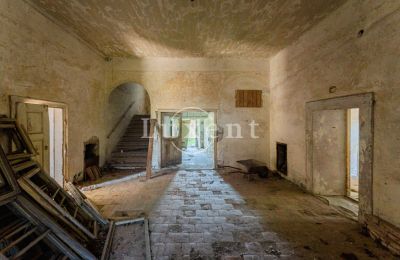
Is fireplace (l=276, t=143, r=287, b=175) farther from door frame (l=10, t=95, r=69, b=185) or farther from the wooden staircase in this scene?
door frame (l=10, t=95, r=69, b=185)

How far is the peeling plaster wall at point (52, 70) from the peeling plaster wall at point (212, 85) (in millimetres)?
1201

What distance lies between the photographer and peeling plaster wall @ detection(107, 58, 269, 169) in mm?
6910

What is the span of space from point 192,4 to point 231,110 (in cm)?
398

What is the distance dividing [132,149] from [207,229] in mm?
5650

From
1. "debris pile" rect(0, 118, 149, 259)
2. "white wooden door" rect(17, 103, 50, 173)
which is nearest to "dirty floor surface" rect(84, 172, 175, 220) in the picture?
"debris pile" rect(0, 118, 149, 259)

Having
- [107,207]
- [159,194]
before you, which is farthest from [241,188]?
[107,207]

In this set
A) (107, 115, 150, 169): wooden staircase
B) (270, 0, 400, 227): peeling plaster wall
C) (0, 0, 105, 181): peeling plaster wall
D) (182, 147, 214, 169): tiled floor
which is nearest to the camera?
(270, 0, 400, 227): peeling plaster wall

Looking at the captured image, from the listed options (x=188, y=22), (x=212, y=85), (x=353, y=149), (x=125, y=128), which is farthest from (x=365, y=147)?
(x=125, y=128)

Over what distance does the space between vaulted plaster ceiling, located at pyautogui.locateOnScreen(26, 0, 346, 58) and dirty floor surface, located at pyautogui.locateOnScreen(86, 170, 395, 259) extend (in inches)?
151

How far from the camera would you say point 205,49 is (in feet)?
19.8

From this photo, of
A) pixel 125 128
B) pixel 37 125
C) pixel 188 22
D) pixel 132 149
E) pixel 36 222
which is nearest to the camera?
pixel 36 222

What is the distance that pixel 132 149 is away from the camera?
7961mm

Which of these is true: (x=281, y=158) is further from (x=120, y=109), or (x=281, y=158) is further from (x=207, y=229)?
(x=120, y=109)

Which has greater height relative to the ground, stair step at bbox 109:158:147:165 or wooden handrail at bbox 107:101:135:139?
wooden handrail at bbox 107:101:135:139
